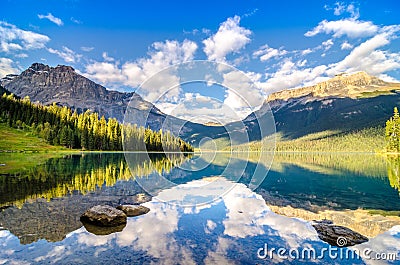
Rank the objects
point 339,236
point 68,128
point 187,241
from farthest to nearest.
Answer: point 68,128 < point 339,236 < point 187,241

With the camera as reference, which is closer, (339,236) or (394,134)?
(339,236)

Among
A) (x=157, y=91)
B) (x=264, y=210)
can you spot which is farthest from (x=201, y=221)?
(x=157, y=91)

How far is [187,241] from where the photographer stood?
11.3 meters

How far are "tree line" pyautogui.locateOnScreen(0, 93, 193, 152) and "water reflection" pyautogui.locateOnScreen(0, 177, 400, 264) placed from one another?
288 feet

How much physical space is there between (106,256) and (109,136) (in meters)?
111

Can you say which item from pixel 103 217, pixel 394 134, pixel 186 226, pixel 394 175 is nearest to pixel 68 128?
pixel 394 175

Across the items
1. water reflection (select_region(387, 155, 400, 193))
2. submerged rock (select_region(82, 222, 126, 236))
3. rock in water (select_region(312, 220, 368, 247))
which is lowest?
submerged rock (select_region(82, 222, 126, 236))

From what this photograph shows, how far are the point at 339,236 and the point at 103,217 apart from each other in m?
10.9

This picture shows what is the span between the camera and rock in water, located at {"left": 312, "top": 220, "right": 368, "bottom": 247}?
1150 centimetres

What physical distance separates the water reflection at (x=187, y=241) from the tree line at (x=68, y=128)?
8774 centimetres

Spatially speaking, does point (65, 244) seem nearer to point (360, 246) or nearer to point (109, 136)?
point (360, 246)

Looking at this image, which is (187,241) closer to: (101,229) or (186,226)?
(186,226)

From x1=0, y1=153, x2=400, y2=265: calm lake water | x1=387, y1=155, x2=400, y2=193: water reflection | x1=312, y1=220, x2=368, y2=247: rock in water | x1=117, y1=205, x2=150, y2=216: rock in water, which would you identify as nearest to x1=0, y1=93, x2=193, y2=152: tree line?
x1=387, y1=155, x2=400, y2=193: water reflection

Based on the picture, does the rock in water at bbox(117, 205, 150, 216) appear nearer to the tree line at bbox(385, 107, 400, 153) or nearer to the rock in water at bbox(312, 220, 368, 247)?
the rock in water at bbox(312, 220, 368, 247)
